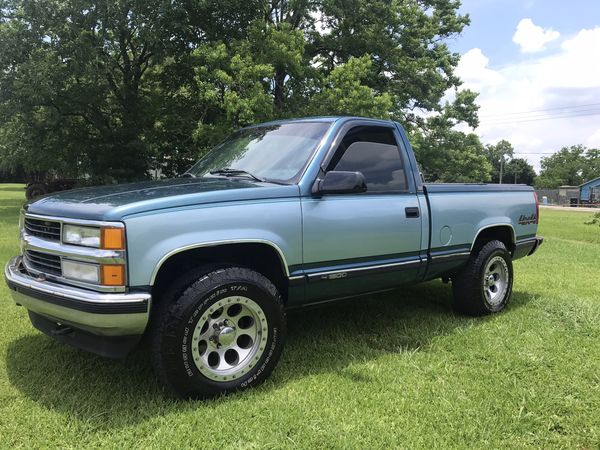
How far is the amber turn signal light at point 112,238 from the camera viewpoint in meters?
2.94

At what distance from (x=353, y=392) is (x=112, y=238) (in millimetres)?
1891

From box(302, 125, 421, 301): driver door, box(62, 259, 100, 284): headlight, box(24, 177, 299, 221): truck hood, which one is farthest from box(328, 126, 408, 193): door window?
box(62, 259, 100, 284): headlight

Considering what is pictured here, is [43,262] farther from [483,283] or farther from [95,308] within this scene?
[483,283]

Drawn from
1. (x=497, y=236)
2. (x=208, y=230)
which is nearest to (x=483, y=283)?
(x=497, y=236)

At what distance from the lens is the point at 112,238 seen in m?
A: 2.95

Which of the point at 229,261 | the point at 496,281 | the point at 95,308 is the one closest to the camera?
the point at 95,308

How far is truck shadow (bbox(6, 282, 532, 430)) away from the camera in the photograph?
3.24m

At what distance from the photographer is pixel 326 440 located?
2893mm

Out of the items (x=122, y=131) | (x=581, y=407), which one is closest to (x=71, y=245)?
(x=581, y=407)

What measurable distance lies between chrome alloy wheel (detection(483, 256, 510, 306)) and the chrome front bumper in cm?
380

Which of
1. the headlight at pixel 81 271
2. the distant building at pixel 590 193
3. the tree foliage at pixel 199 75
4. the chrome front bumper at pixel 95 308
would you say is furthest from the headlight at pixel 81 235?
the distant building at pixel 590 193

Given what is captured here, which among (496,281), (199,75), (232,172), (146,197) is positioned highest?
(199,75)

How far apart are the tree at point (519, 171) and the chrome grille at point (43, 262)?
378 ft

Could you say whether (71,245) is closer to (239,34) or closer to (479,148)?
(239,34)
